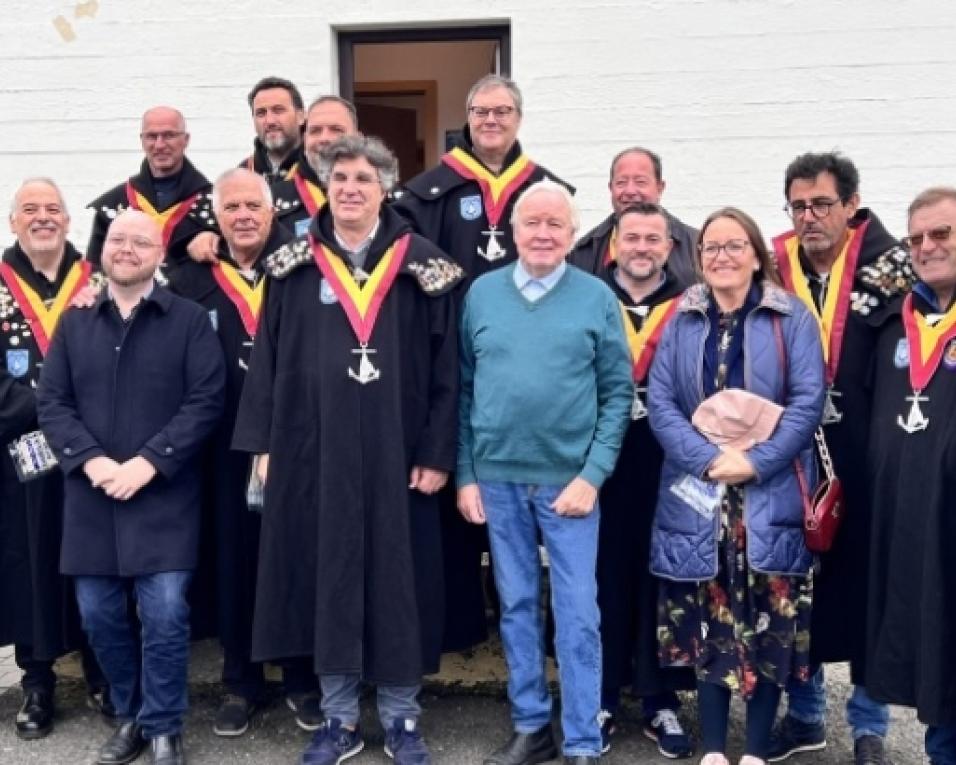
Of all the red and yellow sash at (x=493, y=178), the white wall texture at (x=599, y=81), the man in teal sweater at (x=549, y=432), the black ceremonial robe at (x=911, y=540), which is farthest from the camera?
the white wall texture at (x=599, y=81)

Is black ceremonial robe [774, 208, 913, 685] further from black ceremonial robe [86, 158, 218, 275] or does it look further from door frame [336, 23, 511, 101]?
door frame [336, 23, 511, 101]

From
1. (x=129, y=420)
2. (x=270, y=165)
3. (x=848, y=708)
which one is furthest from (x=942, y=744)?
(x=270, y=165)

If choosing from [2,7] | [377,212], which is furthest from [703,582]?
[2,7]

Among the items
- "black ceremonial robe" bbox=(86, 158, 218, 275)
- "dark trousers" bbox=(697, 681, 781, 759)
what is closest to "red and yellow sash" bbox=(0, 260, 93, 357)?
"black ceremonial robe" bbox=(86, 158, 218, 275)

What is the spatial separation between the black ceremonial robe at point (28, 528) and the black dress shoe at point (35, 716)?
0.79ft

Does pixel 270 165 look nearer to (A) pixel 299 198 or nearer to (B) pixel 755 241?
(A) pixel 299 198

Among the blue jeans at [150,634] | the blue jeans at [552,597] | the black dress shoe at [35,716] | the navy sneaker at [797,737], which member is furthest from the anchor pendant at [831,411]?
the black dress shoe at [35,716]

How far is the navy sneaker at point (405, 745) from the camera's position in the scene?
417 centimetres

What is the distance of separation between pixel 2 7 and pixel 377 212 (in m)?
4.27

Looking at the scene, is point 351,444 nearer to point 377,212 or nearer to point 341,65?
point 377,212

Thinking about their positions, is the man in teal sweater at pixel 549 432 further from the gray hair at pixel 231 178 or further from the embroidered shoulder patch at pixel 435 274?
the gray hair at pixel 231 178

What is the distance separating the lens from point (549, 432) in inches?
156

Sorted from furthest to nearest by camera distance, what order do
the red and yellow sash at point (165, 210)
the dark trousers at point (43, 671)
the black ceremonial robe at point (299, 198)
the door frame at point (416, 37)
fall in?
the door frame at point (416, 37) < the red and yellow sash at point (165, 210) < the black ceremonial robe at point (299, 198) < the dark trousers at point (43, 671)

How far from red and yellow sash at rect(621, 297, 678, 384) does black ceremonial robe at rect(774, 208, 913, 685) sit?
543 millimetres
